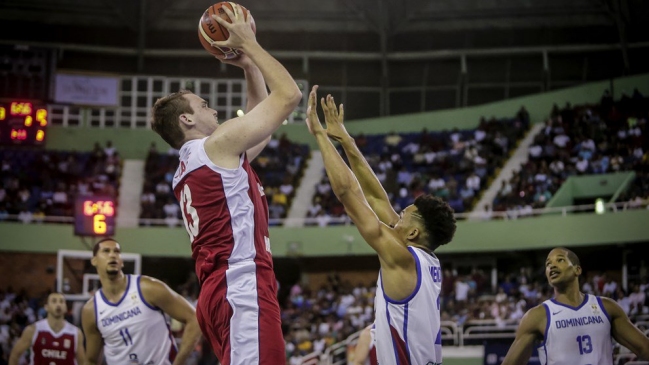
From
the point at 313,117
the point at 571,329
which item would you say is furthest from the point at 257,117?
the point at 571,329

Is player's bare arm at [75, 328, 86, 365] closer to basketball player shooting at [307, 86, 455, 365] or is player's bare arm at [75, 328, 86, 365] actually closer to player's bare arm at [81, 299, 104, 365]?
player's bare arm at [81, 299, 104, 365]

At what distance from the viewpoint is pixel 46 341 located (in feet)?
40.1

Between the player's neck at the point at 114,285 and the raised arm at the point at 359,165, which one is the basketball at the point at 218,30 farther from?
the player's neck at the point at 114,285

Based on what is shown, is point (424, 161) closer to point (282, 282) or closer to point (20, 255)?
point (282, 282)

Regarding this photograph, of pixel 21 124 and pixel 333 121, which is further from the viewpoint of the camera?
pixel 21 124

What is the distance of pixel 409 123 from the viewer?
36.9m

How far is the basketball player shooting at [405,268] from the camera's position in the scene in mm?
5824

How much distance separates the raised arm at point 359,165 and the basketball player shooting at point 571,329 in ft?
6.50

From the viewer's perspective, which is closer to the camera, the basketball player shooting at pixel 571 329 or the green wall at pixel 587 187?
the basketball player shooting at pixel 571 329

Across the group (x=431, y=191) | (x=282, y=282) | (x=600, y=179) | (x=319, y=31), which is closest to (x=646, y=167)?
(x=600, y=179)

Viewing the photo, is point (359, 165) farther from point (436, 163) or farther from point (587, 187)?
point (436, 163)

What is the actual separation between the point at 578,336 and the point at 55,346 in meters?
7.06

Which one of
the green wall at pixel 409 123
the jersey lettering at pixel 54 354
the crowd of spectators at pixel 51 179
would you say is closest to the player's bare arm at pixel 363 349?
the jersey lettering at pixel 54 354

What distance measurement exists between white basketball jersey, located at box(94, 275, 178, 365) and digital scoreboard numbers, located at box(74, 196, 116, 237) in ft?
50.3
